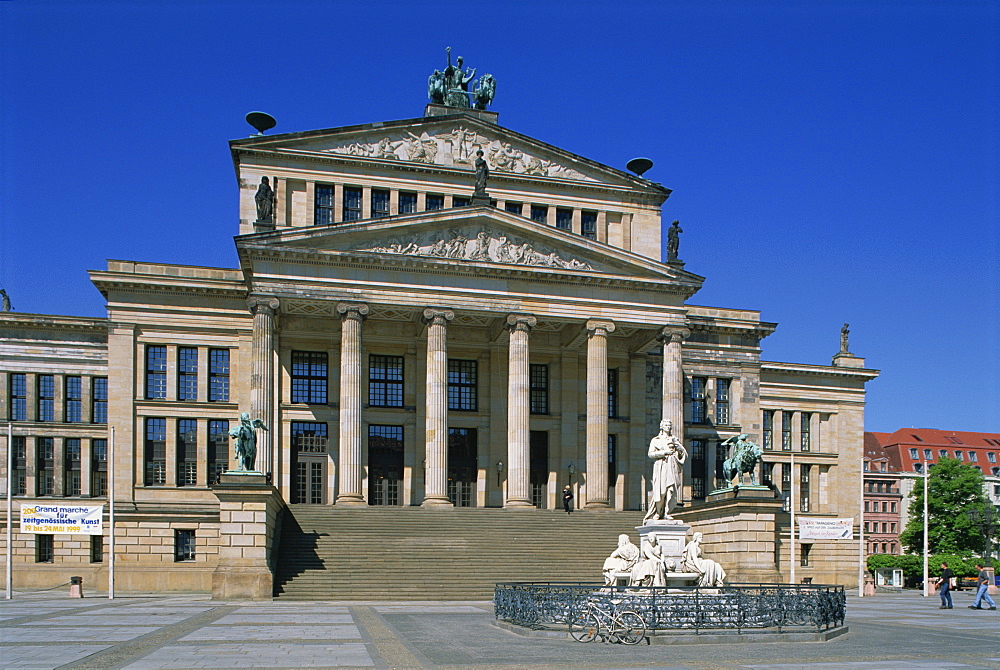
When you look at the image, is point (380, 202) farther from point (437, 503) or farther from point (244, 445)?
point (244, 445)

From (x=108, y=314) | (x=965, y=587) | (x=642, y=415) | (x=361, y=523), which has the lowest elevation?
(x=965, y=587)

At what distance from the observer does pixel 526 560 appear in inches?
1710

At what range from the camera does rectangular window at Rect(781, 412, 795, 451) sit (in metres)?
69.0

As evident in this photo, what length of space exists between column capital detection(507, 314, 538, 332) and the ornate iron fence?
1148 inches

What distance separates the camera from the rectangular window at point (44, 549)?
54312 millimetres

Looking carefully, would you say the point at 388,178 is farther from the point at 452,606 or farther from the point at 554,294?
the point at 452,606

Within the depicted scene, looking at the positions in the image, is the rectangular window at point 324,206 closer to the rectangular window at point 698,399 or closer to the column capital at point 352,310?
the column capital at point 352,310

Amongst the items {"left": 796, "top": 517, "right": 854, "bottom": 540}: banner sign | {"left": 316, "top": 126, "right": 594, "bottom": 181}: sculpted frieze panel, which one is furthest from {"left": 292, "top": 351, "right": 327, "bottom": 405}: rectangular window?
{"left": 796, "top": 517, "right": 854, "bottom": 540}: banner sign

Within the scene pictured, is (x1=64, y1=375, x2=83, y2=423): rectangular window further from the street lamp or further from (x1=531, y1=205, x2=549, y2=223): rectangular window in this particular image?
the street lamp

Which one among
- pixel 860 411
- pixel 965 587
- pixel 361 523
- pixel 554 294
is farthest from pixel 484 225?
pixel 965 587

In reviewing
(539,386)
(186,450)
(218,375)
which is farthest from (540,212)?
(186,450)

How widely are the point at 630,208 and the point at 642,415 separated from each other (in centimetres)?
1258

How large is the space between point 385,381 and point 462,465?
6.49 metres

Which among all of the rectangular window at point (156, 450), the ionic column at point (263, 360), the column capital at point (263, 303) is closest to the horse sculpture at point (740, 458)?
the ionic column at point (263, 360)
